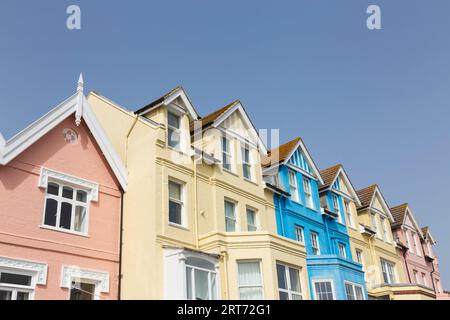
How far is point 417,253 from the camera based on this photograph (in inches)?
1478

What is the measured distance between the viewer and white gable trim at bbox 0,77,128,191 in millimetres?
15660

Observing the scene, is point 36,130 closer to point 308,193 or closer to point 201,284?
point 201,284

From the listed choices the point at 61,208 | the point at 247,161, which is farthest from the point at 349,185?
the point at 61,208

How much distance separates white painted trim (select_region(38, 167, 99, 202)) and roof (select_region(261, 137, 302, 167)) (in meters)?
10.6

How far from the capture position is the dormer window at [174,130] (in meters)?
20.1

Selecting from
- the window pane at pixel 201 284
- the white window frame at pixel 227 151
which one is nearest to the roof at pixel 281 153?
the white window frame at pixel 227 151

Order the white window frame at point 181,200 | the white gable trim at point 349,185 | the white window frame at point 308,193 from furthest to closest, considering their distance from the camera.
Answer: the white gable trim at point 349,185, the white window frame at point 308,193, the white window frame at point 181,200

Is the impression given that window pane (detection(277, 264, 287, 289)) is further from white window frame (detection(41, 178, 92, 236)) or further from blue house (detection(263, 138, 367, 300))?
white window frame (detection(41, 178, 92, 236))

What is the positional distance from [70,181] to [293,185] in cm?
1299

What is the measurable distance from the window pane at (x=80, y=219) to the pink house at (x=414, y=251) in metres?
25.1

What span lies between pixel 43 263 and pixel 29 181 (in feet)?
9.01

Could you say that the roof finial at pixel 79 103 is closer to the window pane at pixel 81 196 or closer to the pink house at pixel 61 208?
the pink house at pixel 61 208
